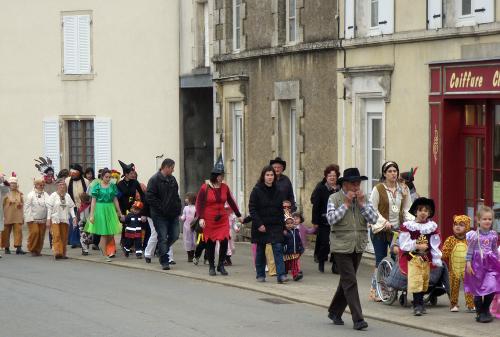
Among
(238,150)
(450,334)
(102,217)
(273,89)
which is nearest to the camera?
(450,334)

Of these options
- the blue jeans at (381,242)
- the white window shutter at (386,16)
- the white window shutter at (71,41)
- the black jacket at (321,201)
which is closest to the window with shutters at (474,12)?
the white window shutter at (386,16)

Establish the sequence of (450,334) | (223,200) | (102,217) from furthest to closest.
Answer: (102,217) < (223,200) < (450,334)

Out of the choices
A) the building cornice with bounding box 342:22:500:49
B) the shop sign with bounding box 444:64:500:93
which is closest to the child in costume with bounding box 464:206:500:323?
the shop sign with bounding box 444:64:500:93

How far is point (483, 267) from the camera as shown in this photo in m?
14.2

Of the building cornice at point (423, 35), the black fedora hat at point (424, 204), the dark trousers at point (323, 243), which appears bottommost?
the dark trousers at point (323, 243)

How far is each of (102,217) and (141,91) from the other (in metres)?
A: 9.55

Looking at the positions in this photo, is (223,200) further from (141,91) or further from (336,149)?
(141,91)

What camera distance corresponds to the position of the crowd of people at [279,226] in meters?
14.1

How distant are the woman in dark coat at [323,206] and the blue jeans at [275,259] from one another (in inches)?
53.0

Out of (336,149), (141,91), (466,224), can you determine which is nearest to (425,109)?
(336,149)

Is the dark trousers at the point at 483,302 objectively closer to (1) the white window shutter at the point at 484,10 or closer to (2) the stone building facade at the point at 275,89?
(1) the white window shutter at the point at 484,10

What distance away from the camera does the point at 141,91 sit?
104 feet

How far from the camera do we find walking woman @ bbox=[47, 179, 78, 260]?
23.0m

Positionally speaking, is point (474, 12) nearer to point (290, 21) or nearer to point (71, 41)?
point (290, 21)
